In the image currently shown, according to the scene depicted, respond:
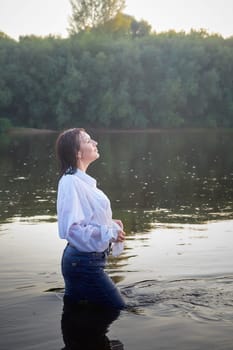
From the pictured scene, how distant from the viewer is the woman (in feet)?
18.8

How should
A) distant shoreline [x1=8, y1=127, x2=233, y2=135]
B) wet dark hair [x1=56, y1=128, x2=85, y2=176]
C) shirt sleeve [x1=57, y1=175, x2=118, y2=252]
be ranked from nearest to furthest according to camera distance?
shirt sleeve [x1=57, y1=175, x2=118, y2=252] → wet dark hair [x1=56, y1=128, x2=85, y2=176] → distant shoreline [x1=8, y1=127, x2=233, y2=135]

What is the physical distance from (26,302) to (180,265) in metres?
2.60

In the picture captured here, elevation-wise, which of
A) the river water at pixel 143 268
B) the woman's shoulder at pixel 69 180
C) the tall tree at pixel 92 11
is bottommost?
the river water at pixel 143 268

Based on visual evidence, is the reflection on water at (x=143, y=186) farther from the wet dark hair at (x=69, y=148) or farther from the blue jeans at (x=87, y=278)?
the wet dark hair at (x=69, y=148)

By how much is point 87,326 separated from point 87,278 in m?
0.53

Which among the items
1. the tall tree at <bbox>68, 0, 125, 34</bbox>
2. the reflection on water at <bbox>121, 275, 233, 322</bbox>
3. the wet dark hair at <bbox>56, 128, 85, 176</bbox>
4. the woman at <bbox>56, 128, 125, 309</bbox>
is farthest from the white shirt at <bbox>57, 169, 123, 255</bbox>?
the tall tree at <bbox>68, 0, 125, 34</bbox>

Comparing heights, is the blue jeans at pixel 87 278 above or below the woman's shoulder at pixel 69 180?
below

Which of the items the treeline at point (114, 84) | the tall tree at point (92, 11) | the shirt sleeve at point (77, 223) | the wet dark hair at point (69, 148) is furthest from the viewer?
the tall tree at point (92, 11)

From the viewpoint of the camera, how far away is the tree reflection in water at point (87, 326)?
5.78 m

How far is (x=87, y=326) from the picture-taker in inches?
245

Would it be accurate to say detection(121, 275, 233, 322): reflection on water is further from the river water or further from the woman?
the woman

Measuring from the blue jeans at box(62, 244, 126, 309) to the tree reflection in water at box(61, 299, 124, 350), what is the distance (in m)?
0.16

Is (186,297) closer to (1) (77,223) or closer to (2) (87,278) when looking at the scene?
(2) (87,278)

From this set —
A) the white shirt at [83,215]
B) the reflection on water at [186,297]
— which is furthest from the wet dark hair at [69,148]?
the reflection on water at [186,297]
